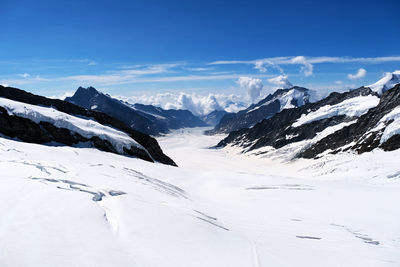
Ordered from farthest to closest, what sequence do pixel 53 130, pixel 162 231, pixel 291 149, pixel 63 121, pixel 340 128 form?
pixel 291 149, pixel 340 128, pixel 63 121, pixel 53 130, pixel 162 231

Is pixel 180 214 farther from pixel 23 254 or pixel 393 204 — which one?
pixel 393 204

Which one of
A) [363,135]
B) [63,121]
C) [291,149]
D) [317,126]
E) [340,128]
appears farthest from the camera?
[317,126]

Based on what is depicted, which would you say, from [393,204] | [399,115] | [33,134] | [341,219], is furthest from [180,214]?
[399,115]

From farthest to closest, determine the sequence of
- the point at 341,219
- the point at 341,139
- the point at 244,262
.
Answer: the point at 341,139, the point at 341,219, the point at 244,262

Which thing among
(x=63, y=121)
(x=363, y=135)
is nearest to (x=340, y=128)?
Answer: (x=363, y=135)

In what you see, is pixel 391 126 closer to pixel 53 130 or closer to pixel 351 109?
pixel 351 109

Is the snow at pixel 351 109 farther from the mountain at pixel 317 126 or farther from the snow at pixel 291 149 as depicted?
the snow at pixel 291 149

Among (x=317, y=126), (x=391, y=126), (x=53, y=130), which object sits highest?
(x=53, y=130)

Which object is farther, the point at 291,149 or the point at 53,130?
the point at 291,149

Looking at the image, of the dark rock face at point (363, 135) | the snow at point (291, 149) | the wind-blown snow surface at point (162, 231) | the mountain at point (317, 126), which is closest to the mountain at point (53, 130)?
the wind-blown snow surface at point (162, 231)
